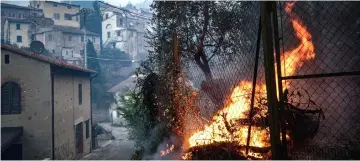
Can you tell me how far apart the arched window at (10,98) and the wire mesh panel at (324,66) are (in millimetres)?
16268

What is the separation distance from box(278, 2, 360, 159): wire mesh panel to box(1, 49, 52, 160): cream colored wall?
49.6 ft

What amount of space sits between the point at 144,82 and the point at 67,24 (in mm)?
56633

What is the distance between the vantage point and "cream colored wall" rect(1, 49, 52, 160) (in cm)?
1606

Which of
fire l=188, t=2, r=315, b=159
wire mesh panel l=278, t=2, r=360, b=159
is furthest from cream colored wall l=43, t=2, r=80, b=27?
fire l=188, t=2, r=315, b=159

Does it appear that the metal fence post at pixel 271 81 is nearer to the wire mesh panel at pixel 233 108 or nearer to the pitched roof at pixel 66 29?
the wire mesh panel at pixel 233 108

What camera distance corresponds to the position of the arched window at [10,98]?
52.7ft

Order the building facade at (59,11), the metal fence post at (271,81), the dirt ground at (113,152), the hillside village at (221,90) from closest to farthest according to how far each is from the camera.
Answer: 1. the metal fence post at (271,81)
2. the hillside village at (221,90)
3. the dirt ground at (113,152)
4. the building facade at (59,11)

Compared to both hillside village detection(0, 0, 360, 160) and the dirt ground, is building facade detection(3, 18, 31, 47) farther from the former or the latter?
the dirt ground

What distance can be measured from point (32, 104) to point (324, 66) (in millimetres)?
16411

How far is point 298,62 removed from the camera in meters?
6.28

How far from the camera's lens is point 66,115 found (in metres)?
18.2

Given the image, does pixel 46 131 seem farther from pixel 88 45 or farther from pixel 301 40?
pixel 88 45

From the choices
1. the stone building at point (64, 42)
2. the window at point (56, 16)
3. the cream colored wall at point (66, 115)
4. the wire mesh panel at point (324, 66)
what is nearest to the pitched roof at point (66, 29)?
the stone building at point (64, 42)

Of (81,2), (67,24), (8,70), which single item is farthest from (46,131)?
(81,2)
